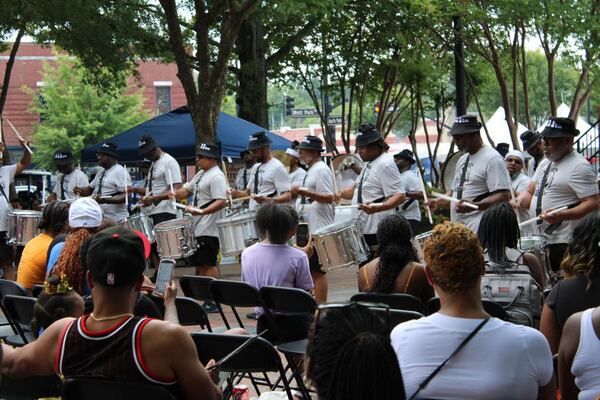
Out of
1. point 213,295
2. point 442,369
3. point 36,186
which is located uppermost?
point 442,369

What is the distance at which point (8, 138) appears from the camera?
55250mm

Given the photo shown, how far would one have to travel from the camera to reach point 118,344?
4223mm

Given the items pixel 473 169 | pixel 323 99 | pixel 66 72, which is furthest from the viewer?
pixel 66 72

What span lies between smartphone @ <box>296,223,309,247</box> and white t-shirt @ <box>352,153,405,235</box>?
0.93 metres

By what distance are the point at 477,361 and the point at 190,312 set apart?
344 cm

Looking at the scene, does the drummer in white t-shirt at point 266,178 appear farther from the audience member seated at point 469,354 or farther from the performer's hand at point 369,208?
the audience member seated at point 469,354

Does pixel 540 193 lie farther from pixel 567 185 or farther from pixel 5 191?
pixel 5 191

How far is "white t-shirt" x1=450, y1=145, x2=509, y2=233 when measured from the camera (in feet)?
29.9

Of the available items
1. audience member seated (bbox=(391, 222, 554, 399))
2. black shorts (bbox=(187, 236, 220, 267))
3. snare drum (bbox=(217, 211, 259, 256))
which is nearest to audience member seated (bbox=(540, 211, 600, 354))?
audience member seated (bbox=(391, 222, 554, 399))

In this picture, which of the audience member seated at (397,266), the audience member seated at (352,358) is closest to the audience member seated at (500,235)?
the audience member seated at (397,266)

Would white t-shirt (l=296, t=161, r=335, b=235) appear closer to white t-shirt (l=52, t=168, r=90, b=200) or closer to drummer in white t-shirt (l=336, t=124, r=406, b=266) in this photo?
drummer in white t-shirt (l=336, t=124, r=406, b=266)

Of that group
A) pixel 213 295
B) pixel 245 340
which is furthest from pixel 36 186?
pixel 245 340

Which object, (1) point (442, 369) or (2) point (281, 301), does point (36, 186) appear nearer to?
(2) point (281, 301)

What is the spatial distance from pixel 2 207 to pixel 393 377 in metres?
12.1
